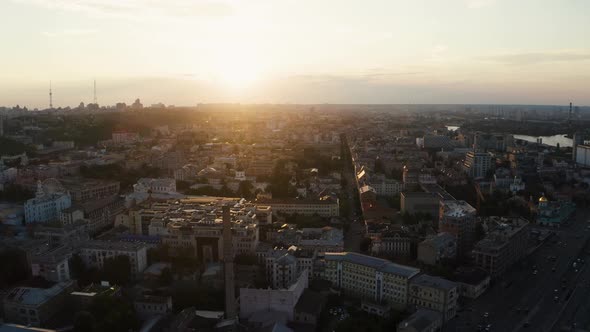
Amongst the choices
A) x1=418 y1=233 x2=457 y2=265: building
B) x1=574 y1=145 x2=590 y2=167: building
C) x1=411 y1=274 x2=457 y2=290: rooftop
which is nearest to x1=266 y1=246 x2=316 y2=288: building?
x1=411 y1=274 x2=457 y2=290: rooftop

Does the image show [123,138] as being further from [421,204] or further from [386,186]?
[421,204]

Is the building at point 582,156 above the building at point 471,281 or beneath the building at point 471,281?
above

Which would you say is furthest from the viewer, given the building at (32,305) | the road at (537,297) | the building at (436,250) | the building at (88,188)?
the building at (88,188)

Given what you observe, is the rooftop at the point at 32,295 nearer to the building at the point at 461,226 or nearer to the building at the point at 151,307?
the building at the point at 151,307

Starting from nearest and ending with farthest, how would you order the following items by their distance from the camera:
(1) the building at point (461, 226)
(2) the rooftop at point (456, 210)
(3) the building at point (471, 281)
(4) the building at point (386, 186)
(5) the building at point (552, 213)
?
1. (3) the building at point (471, 281)
2. (1) the building at point (461, 226)
3. (2) the rooftop at point (456, 210)
4. (5) the building at point (552, 213)
5. (4) the building at point (386, 186)

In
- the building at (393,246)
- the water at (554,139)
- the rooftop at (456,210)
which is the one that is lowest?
the building at (393,246)

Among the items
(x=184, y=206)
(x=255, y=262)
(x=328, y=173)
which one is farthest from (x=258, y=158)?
(x=255, y=262)

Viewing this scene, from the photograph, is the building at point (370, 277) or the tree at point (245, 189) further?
the tree at point (245, 189)

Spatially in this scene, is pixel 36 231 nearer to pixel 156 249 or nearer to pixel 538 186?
pixel 156 249

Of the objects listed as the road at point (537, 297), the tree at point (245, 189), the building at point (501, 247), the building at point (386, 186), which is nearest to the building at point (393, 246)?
the building at point (501, 247)
